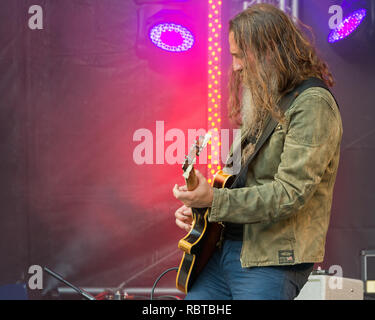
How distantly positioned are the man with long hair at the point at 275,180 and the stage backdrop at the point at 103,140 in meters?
1.72

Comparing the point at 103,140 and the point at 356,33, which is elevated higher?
the point at 356,33

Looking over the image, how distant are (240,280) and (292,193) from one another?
1.43 feet

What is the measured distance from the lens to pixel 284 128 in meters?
1.67

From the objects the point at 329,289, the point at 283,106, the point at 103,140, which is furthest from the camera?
the point at 103,140

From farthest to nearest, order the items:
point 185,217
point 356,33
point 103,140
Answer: point 103,140
point 356,33
point 185,217

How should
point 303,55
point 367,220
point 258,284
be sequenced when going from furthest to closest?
point 367,220, point 303,55, point 258,284

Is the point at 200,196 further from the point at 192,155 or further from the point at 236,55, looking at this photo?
the point at 236,55

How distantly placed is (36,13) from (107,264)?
87.1 inches

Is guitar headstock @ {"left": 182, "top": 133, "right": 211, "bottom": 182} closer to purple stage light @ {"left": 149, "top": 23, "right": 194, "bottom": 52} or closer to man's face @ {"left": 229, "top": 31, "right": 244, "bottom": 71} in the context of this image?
man's face @ {"left": 229, "top": 31, "right": 244, "bottom": 71}

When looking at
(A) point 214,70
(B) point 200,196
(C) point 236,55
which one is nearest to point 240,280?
(B) point 200,196

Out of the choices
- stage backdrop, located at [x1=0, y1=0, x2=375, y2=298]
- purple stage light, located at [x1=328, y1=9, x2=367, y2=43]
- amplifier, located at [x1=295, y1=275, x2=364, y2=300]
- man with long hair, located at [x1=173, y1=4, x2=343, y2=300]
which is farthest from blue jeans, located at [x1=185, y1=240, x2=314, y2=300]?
purple stage light, located at [x1=328, y1=9, x2=367, y2=43]

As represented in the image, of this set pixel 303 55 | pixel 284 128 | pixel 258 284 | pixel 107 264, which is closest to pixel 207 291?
pixel 258 284

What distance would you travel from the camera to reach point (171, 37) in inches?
129
